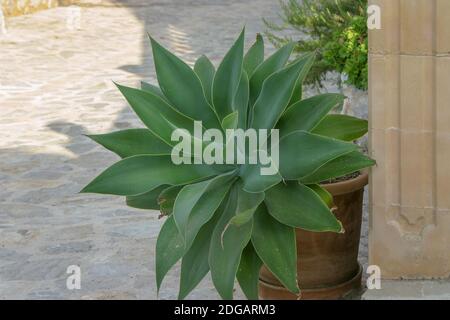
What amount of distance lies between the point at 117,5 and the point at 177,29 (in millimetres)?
3033

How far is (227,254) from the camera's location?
3764 millimetres

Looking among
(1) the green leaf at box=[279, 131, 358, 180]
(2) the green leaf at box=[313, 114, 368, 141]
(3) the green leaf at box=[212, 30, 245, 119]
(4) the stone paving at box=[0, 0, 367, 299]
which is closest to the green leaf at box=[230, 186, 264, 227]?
(1) the green leaf at box=[279, 131, 358, 180]

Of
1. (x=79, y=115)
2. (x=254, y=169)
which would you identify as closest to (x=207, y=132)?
(x=254, y=169)

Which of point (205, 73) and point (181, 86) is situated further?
point (205, 73)

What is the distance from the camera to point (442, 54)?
3842mm

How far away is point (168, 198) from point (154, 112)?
0.39 metres

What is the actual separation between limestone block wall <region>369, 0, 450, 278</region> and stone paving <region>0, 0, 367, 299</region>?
1.02 m

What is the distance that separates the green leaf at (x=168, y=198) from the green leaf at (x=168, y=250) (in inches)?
2.1

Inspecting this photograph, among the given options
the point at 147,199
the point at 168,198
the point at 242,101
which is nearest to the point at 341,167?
the point at 242,101

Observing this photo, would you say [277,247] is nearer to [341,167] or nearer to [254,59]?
[341,167]

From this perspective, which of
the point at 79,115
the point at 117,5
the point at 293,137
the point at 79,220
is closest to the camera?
the point at 293,137

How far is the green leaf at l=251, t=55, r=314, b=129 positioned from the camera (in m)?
3.88

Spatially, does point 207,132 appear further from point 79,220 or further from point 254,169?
point 79,220
